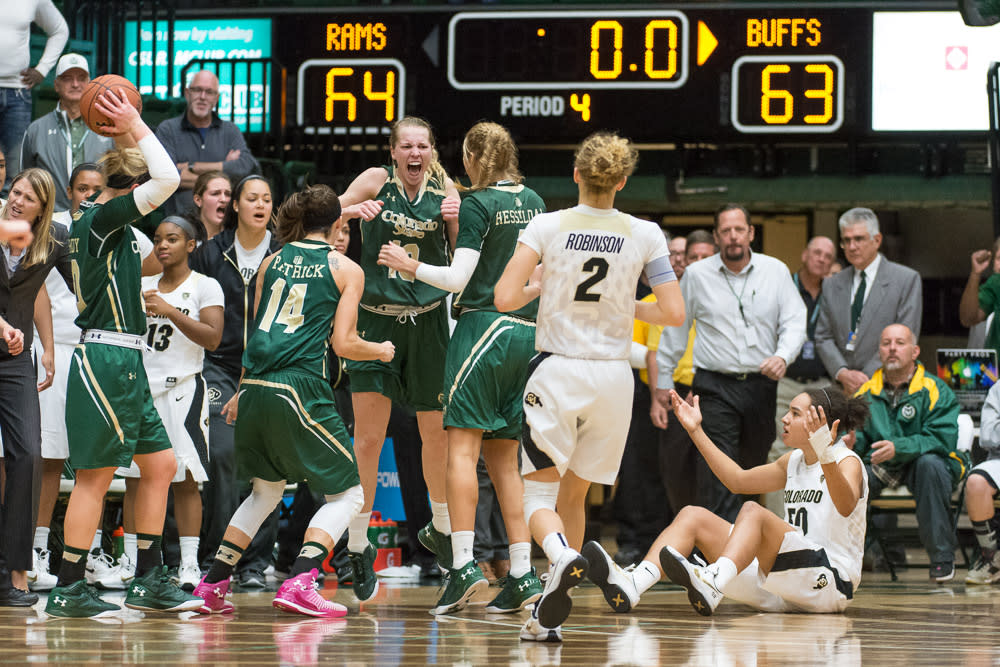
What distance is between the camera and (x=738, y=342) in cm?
828

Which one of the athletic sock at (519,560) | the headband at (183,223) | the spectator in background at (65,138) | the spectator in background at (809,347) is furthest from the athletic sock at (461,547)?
the spectator in background at (809,347)

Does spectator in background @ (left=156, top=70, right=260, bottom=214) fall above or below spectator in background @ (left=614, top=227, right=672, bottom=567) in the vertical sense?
above

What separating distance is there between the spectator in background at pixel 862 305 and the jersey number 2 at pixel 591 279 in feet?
13.6

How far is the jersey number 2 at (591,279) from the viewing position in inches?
216

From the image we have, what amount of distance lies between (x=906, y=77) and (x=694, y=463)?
505 cm

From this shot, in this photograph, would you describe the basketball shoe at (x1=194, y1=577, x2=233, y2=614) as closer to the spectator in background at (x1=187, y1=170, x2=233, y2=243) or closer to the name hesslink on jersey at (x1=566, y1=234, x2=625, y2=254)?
the name hesslink on jersey at (x1=566, y1=234, x2=625, y2=254)

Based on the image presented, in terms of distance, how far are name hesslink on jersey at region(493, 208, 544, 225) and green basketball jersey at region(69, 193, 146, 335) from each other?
4.97 feet

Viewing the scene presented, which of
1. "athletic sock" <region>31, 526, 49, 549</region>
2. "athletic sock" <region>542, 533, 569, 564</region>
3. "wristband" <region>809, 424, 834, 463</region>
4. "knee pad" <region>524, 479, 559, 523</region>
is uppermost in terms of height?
"wristband" <region>809, 424, 834, 463</region>

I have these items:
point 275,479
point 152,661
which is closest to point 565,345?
point 275,479

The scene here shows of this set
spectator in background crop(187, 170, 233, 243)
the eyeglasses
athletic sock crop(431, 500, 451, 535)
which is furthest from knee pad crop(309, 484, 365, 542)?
the eyeglasses

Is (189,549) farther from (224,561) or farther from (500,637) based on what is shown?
(500,637)

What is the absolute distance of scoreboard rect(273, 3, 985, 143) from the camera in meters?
12.1

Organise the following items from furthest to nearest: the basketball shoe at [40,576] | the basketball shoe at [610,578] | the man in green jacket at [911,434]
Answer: the man in green jacket at [911,434] → the basketball shoe at [40,576] → the basketball shoe at [610,578]

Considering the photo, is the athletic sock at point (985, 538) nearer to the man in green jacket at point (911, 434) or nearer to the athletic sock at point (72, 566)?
the man in green jacket at point (911, 434)
